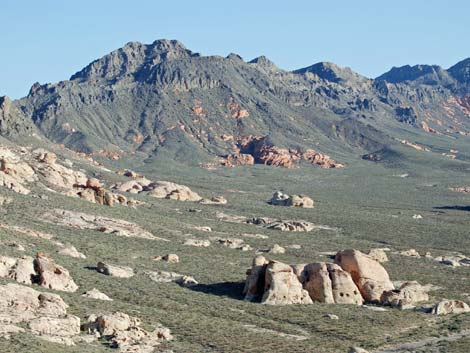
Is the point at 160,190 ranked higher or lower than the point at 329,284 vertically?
higher

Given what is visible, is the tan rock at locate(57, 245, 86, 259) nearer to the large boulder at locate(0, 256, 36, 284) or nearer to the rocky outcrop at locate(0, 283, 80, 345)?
the large boulder at locate(0, 256, 36, 284)

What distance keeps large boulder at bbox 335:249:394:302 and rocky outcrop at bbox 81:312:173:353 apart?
23337mm

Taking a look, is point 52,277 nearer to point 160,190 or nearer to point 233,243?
point 233,243

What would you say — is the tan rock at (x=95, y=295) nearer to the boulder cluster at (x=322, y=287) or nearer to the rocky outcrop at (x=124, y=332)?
the rocky outcrop at (x=124, y=332)

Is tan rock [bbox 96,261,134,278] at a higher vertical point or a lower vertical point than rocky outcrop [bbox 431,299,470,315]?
higher

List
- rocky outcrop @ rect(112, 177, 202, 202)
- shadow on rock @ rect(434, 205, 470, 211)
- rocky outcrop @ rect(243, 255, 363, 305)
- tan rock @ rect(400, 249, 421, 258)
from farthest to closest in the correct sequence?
shadow on rock @ rect(434, 205, 470, 211)
rocky outcrop @ rect(112, 177, 202, 202)
tan rock @ rect(400, 249, 421, 258)
rocky outcrop @ rect(243, 255, 363, 305)

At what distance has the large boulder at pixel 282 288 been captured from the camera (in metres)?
68.8

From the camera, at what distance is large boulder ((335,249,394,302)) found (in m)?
73.2

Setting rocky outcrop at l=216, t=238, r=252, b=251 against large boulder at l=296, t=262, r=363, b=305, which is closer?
large boulder at l=296, t=262, r=363, b=305

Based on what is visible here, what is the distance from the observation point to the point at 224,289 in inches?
2901

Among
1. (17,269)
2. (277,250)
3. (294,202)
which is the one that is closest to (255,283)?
(17,269)

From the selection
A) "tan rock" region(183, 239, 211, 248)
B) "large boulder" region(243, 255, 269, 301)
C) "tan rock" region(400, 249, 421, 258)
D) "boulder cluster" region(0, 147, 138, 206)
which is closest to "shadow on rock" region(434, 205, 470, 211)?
"tan rock" region(400, 249, 421, 258)

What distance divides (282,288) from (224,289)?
21.4 ft

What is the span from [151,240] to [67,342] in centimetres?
4834
